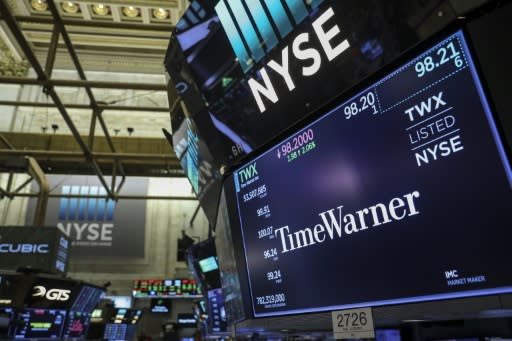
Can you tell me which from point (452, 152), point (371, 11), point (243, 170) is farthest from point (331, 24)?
point (243, 170)

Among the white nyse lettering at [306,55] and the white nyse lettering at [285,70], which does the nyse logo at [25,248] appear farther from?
the white nyse lettering at [306,55]

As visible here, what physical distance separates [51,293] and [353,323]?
6.85m

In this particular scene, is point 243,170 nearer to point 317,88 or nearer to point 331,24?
point 317,88

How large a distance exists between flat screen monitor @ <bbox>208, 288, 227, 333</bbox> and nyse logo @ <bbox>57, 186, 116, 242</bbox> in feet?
37.7

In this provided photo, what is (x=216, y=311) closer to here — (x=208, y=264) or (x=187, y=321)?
(x=208, y=264)

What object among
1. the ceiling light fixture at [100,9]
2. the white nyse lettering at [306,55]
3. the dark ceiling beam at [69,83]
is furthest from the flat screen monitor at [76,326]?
the ceiling light fixture at [100,9]

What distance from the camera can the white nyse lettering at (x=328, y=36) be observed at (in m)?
1.88

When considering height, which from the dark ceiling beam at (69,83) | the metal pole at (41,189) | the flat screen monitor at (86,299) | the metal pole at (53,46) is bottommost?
the flat screen monitor at (86,299)

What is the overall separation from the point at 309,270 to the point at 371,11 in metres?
1.12

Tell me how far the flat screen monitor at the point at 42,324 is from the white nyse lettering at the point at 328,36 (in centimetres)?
689

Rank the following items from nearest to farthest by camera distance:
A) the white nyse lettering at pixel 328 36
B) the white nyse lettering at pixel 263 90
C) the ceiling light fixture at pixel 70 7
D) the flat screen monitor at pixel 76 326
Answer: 1. the white nyse lettering at pixel 328 36
2. the white nyse lettering at pixel 263 90
3. the flat screen monitor at pixel 76 326
4. the ceiling light fixture at pixel 70 7

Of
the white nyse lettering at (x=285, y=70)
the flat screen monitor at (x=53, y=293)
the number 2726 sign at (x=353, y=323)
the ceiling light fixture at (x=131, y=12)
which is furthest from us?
the ceiling light fixture at (x=131, y=12)

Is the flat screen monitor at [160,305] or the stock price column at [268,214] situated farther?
the flat screen monitor at [160,305]

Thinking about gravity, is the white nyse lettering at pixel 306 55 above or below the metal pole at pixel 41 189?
below
